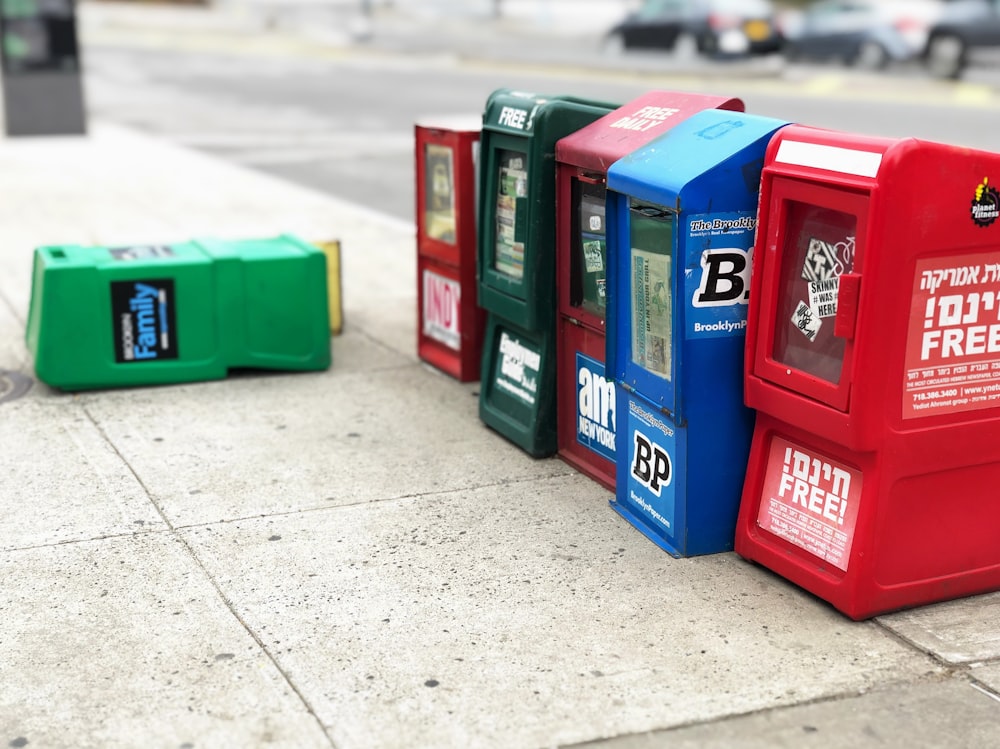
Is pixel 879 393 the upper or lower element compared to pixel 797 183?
lower

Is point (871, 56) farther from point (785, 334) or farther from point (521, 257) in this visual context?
point (785, 334)

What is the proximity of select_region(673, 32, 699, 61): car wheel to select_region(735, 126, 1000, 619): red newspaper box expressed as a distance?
24105 mm

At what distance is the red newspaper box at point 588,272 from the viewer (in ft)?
15.9

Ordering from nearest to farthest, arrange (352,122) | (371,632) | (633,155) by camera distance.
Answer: (371,632)
(633,155)
(352,122)

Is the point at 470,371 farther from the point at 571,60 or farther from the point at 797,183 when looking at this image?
the point at 571,60

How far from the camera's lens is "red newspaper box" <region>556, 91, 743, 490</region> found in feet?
15.9

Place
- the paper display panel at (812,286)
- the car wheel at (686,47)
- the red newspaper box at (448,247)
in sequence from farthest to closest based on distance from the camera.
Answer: the car wheel at (686,47), the red newspaper box at (448,247), the paper display panel at (812,286)

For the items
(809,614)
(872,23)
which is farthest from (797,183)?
(872,23)

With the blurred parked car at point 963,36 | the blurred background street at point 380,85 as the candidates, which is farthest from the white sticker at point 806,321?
the blurred parked car at point 963,36

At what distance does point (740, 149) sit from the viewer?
13.8ft

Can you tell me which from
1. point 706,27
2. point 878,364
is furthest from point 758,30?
point 878,364

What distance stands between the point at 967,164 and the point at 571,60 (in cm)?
2582

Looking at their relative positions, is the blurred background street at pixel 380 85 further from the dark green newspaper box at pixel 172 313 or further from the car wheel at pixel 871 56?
the dark green newspaper box at pixel 172 313

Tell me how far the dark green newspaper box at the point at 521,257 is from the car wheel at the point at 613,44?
25473 millimetres
